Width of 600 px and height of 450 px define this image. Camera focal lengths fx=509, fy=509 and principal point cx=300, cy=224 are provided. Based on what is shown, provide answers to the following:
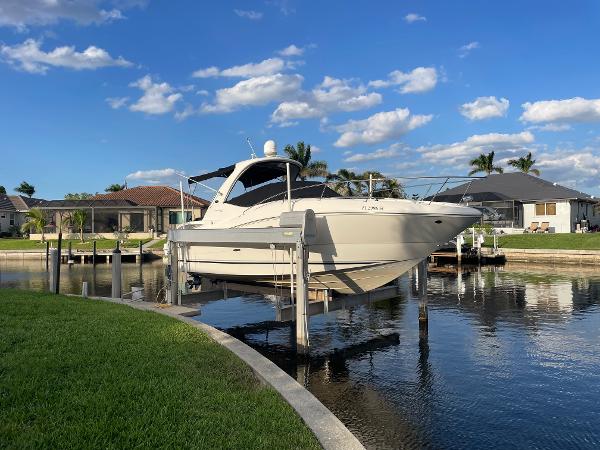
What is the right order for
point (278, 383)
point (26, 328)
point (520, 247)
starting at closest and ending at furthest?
1. point (278, 383)
2. point (26, 328)
3. point (520, 247)

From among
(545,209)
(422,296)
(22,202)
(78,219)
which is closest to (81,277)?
(78,219)

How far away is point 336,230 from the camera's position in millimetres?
10023

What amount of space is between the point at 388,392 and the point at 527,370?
293cm

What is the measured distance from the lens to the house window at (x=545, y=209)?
45.0 metres

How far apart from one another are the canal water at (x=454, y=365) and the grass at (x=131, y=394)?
6.73 feet

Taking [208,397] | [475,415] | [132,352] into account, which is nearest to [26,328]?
[132,352]

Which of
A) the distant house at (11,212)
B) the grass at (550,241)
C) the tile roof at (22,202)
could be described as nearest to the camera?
the grass at (550,241)

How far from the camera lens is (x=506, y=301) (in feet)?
58.5

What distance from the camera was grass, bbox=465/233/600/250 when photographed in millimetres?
35125

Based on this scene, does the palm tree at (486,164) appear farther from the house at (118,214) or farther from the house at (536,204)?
the house at (118,214)

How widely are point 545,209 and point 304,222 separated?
42.3m

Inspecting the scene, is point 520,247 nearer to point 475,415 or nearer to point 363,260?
point 363,260

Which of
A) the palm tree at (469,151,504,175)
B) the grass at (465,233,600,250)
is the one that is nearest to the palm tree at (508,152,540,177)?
the palm tree at (469,151,504,175)

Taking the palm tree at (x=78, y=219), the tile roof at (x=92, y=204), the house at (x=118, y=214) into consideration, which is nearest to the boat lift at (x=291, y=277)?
the house at (x=118, y=214)
